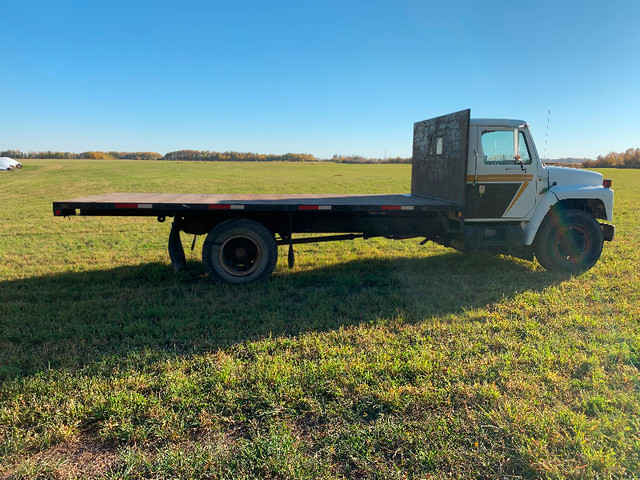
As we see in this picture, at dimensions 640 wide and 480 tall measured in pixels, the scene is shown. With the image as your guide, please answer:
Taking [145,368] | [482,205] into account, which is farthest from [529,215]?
[145,368]

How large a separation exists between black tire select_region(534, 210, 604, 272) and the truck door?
66cm

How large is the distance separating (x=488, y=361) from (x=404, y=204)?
9.66 feet

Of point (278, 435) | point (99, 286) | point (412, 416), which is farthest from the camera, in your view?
point (99, 286)

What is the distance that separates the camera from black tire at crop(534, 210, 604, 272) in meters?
6.70

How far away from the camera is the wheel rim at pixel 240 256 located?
20.4 ft

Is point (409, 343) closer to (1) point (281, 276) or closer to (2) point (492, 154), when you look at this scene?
(1) point (281, 276)

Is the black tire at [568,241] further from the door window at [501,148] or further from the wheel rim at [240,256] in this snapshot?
the wheel rim at [240,256]

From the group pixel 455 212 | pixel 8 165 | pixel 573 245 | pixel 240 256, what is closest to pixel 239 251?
pixel 240 256

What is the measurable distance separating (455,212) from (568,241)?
2.19 m

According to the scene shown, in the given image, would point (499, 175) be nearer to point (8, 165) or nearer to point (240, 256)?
point (240, 256)

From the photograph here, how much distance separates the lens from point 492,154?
638cm

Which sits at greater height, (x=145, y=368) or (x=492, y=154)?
(x=492, y=154)

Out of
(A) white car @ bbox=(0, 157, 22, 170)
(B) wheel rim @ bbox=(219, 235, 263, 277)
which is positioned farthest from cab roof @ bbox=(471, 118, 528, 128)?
(A) white car @ bbox=(0, 157, 22, 170)

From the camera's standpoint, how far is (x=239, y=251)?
247 inches
